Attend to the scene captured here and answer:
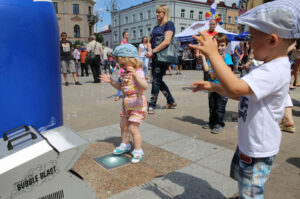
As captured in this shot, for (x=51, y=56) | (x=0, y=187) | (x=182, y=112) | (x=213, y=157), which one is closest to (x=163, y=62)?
(x=182, y=112)

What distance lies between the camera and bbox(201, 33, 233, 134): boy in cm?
354

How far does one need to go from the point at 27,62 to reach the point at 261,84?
1378 millimetres

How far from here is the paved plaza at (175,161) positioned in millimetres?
2129

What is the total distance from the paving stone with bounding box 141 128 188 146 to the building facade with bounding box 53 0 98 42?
199ft

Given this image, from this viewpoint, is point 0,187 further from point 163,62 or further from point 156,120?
point 163,62

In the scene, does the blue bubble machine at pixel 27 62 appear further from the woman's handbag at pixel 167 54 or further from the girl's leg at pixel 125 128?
the woman's handbag at pixel 167 54

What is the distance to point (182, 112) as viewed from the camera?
4926 millimetres

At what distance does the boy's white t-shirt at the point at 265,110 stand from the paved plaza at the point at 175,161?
2.57 feet

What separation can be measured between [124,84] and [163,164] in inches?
37.3

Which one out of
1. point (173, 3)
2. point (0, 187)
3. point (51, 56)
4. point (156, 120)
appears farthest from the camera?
point (173, 3)

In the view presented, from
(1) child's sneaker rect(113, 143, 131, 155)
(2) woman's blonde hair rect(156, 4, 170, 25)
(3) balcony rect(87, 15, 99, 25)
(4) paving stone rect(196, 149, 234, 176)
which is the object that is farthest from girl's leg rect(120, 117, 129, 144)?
(3) balcony rect(87, 15, 99, 25)

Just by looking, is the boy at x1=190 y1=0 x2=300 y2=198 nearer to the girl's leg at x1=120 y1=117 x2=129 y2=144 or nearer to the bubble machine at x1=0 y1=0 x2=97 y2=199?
the bubble machine at x1=0 y1=0 x2=97 y2=199

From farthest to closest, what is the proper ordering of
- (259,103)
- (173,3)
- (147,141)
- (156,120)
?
(173,3) < (156,120) < (147,141) < (259,103)

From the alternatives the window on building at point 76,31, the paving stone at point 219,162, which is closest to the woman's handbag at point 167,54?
the paving stone at point 219,162
